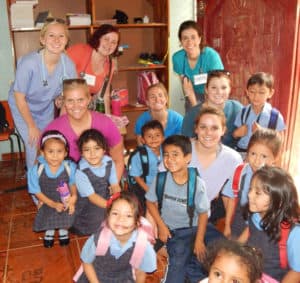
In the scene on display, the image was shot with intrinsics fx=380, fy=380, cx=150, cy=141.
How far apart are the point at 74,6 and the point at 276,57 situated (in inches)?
91.9

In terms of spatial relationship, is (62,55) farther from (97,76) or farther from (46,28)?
(97,76)

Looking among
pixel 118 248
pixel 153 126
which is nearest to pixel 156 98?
pixel 153 126

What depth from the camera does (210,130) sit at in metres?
2.11

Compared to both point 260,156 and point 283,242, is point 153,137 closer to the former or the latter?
point 260,156

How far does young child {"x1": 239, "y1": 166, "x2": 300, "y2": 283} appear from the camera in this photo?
5.12 feet

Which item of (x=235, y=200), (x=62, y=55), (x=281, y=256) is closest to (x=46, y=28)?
(x=62, y=55)

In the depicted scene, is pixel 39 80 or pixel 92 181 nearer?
pixel 92 181

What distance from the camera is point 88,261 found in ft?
5.52

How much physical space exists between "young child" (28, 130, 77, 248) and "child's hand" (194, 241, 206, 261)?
2.82 feet

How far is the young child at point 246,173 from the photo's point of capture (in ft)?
6.45

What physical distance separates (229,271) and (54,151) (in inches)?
56.6

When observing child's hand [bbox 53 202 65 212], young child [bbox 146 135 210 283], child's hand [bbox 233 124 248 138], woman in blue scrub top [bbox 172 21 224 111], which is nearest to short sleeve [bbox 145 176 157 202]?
young child [bbox 146 135 210 283]

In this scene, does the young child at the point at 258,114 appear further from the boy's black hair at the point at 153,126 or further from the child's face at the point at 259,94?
the boy's black hair at the point at 153,126

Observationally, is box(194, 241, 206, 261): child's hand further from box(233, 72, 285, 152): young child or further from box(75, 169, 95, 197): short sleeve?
box(233, 72, 285, 152): young child
